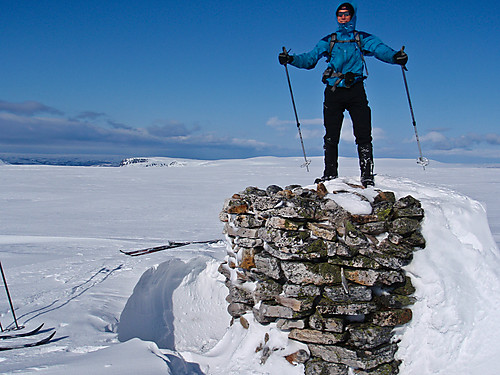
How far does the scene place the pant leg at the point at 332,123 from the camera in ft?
18.7

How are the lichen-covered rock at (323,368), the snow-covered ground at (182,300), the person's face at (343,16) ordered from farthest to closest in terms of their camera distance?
the person's face at (343,16)
the lichen-covered rock at (323,368)
the snow-covered ground at (182,300)

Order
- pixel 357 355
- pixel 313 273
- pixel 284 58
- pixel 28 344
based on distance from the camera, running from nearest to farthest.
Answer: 1. pixel 357 355
2. pixel 313 273
3. pixel 28 344
4. pixel 284 58

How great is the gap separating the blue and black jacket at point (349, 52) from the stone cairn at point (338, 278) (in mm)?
1822

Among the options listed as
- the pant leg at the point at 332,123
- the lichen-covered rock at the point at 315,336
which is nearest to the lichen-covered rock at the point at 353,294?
the lichen-covered rock at the point at 315,336

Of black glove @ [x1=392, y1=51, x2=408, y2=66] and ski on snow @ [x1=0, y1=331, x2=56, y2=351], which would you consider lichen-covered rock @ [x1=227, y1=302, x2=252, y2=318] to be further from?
black glove @ [x1=392, y1=51, x2=408, y2=66]

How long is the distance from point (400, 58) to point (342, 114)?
1.06 meters

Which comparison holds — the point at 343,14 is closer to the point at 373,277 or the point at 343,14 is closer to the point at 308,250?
the point at 308,250

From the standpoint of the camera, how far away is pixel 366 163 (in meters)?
5.67

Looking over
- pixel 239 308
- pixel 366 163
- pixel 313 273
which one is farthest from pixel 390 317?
pixel 366 163

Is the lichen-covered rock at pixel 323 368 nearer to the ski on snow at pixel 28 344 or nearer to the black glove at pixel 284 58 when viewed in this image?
the ski on snow at pixel 28 344

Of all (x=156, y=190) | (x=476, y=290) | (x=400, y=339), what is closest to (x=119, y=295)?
(x=400, y=339)

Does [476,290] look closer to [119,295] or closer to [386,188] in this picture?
[386,188]

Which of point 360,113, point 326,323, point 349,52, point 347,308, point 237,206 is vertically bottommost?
point 326,323

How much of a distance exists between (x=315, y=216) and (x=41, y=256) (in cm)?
697
